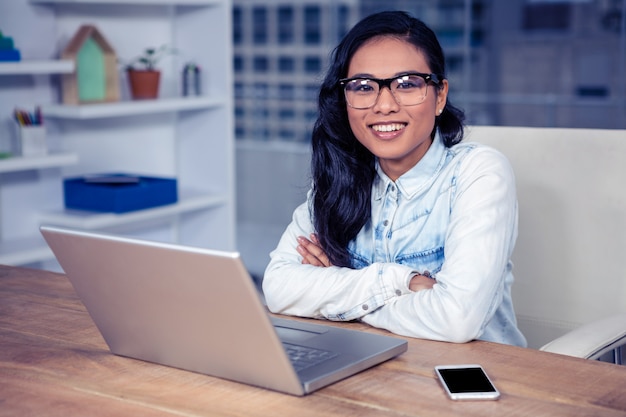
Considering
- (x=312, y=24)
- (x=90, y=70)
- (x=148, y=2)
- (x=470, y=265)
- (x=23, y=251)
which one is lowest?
(x=23, y=251)

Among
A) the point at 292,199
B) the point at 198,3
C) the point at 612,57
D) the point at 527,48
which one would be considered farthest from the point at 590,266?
the point at 527,48

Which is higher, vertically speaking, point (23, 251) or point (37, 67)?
point (37, 67)

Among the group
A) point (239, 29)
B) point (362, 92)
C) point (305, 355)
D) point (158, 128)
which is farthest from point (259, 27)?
point (305, 355)

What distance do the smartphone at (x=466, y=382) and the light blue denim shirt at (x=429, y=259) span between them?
177mm

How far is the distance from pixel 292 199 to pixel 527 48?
3.08 m

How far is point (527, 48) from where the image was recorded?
6855mm

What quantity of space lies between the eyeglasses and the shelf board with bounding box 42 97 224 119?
4.86 feet

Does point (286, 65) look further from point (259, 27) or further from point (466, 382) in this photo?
point (466, 382)

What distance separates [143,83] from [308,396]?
7.66ft

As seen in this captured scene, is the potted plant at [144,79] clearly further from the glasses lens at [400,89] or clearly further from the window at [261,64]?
the window at [261,64]

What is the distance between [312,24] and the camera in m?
6.10

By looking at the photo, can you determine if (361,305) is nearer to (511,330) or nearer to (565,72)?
(511,330)

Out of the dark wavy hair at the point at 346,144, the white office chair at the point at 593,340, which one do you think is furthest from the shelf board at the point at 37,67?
the white office chair at the point at 593,340

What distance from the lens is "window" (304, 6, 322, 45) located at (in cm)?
605
